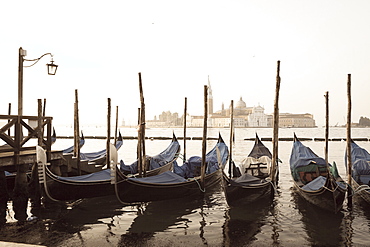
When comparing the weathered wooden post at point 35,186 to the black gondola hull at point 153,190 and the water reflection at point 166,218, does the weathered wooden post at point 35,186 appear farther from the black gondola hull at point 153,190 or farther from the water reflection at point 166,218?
the water reflection at point 166,218

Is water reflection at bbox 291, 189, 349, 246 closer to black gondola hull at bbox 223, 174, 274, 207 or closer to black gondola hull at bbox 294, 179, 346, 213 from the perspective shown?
black gondola hull at bbox 294, 179, 346, 213

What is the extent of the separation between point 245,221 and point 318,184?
1.89 m

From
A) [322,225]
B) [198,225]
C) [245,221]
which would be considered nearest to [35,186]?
[198,225]

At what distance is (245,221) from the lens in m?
6.10

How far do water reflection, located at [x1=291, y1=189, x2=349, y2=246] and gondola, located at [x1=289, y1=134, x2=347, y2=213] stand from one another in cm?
16

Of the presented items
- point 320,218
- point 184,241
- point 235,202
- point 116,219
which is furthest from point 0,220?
point 320,218

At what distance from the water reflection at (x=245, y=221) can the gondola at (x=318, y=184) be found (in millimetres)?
886

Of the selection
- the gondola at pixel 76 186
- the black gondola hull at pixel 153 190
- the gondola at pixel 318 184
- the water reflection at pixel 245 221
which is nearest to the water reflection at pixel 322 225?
the gondola at pixel 318 184

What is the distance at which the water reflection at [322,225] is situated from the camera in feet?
16.8

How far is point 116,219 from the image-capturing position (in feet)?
20.6

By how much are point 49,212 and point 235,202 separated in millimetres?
3721

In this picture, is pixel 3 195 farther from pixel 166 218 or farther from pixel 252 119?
pixel 252 119

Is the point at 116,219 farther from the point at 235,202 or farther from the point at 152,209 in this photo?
the point at 235,202

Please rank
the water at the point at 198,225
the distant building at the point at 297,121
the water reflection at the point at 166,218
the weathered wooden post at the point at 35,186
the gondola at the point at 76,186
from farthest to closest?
the distant building at the point at 297,121, the weathered wooden post at the point at 35,186, the gondola at the point at 76,186, the water reflection at the point at 166,218, the water at the point at 198,225
